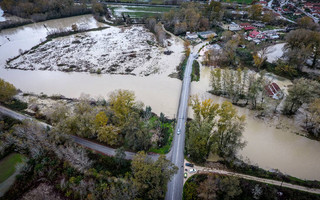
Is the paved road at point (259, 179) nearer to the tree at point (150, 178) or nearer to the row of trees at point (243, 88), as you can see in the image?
the tree at point (150, 178)

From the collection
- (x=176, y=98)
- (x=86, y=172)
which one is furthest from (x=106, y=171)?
(x=176, y=98)

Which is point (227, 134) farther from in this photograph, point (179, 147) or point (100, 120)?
point (100, 120)

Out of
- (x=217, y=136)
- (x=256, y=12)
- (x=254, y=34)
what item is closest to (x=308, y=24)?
(x=254, y=34)

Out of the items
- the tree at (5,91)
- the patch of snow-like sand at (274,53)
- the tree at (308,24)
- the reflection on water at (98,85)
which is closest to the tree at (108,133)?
the reflection on water at (98,85)

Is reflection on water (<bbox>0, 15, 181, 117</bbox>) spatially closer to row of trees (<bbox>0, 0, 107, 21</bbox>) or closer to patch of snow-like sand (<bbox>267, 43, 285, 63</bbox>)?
patch of snow-like sand (<bbox>267, 43, 285, 63</bbox>)

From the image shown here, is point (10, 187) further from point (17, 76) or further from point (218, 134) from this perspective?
point (17, 76)

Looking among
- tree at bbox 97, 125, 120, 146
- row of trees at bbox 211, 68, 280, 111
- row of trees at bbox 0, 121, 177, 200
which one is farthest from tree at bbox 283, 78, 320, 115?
tree at bbox 97, 125, 120, 146
